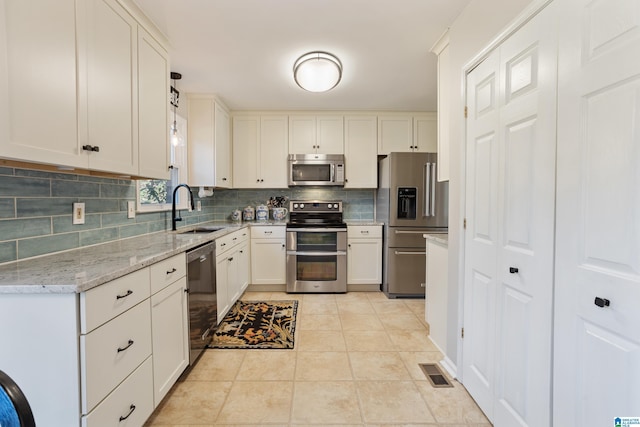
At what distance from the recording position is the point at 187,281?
1896mm

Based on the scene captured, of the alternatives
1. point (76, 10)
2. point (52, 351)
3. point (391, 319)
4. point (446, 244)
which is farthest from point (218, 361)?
point (76, 10)

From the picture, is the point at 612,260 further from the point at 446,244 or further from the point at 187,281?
the point at 187,281

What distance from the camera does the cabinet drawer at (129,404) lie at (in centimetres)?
111

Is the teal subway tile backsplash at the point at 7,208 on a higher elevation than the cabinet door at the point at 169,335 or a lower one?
higher

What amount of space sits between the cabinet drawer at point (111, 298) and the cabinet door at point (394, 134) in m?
3.28

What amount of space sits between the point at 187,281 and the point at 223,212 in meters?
2.37

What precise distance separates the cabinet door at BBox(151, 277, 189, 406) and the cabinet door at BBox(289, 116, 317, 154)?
2505 millimetres

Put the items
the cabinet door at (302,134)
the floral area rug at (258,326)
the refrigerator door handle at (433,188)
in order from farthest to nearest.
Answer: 1. the cabinet door at (302,134)
2. the refrigerator door handle at (433,188)
3. the floral area rug at (258,326)

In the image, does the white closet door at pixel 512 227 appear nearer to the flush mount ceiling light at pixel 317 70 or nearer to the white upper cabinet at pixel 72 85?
the flush mount ceiling light at pixel 317 70

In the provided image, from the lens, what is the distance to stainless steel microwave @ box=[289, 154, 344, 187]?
383cm

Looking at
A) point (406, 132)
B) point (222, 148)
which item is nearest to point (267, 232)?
point (222, 148)

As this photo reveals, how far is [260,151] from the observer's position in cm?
390

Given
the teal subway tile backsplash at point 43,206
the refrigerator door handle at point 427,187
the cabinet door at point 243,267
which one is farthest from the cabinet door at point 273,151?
the teal subway tile backsplash at point 43,206

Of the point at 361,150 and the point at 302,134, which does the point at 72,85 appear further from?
the point at 361,150
